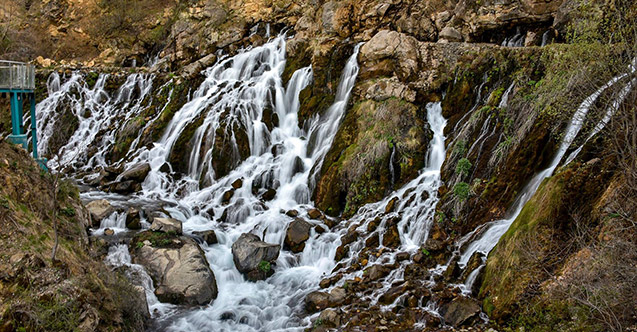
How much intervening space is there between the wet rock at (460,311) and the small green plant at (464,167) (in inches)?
160

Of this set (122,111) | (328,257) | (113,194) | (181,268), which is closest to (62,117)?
(122,111)

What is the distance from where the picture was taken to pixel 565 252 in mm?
7430

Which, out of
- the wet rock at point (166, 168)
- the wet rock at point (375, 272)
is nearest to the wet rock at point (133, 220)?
the wet rock at point (166, 168)

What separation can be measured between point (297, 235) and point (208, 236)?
257 cm

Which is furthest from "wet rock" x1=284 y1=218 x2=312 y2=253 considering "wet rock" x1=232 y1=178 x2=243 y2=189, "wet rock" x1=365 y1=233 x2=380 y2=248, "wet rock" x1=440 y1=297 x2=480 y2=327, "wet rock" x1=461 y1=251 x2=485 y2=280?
"wet rock" x1=440 y1=297 x2=480 y2=327

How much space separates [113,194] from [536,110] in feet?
46.2

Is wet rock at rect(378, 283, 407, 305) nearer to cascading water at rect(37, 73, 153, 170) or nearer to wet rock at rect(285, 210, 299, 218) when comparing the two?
wet rock at rect(285, 210, 299, 218)

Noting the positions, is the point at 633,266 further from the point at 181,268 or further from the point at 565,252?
the point at 181,268

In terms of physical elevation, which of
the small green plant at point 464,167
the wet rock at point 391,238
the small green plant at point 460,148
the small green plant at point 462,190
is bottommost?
the wet rock at point 391,238

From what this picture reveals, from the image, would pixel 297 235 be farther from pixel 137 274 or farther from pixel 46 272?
pixel 46 272

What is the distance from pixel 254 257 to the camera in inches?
428

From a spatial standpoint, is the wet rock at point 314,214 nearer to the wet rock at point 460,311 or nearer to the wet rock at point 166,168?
the wet rock at point 460,311

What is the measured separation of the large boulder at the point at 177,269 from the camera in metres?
9.53

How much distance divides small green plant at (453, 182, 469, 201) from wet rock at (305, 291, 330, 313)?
445cm
